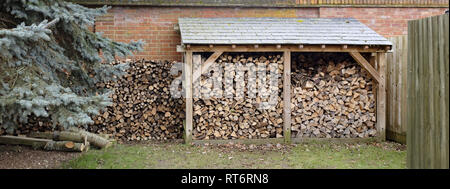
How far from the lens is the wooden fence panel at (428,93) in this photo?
4.42 metres

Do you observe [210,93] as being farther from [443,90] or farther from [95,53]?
[443,90]

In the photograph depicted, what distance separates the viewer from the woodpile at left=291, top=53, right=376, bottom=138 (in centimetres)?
862

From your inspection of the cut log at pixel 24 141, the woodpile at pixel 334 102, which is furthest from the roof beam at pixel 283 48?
the cut log at pixel 24 141

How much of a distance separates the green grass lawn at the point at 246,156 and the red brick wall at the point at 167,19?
2.72 metres

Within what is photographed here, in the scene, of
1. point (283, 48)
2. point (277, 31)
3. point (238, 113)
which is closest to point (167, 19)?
point (277, 31)

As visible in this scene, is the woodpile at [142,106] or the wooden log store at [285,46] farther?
the woodpile at [142,106]

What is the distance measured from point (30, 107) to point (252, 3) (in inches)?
253

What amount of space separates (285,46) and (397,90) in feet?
8.41

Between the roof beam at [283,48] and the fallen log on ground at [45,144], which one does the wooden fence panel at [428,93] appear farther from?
the fallen log on ground at [45,144]

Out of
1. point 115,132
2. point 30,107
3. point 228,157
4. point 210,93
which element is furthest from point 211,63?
point 30,107

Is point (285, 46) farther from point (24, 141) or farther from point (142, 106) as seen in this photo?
point (24, 141)

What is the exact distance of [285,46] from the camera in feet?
26.8

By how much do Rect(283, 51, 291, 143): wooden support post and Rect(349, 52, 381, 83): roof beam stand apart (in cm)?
131

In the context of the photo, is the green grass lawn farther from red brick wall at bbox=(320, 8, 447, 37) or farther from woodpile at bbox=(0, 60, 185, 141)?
red brick wall at bbox=(320, 8, 447, 37)
